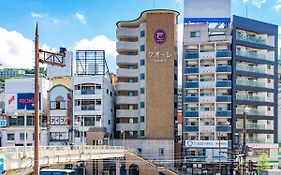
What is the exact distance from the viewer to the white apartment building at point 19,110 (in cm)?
6975

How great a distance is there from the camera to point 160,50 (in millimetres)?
67250

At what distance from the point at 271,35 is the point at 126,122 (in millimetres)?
27071

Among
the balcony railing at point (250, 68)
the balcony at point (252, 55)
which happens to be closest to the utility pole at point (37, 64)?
the balcony railing at point (250, 68)

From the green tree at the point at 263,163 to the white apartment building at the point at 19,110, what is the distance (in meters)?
33.5

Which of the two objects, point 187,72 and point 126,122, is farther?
point 126,122

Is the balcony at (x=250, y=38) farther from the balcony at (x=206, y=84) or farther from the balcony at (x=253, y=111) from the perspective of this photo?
the balcony at (x=253, y=111)

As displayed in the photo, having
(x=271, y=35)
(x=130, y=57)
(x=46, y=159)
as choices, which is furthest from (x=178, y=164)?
(x=46, y=159)

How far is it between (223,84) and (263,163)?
41.8ft

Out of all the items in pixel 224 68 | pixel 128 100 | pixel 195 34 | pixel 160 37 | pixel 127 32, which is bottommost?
pixel 128 100

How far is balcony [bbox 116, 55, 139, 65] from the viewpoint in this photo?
71312 mm

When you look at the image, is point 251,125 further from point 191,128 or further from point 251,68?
point 191,128

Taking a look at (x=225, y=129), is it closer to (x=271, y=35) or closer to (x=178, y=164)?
(x=178, y=164)

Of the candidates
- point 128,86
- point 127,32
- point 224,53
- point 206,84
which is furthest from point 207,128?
point 127,32

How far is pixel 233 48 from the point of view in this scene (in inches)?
2544
